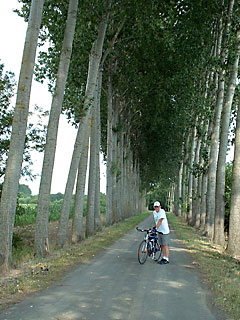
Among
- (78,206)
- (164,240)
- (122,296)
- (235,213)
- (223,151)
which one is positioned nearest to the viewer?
(122,296)

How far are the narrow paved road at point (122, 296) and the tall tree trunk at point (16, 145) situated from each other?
80.4 inches

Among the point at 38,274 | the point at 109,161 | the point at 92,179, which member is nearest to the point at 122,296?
the point at 38,274

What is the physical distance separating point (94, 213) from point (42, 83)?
8.48 m

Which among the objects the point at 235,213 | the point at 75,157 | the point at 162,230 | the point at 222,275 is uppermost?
the point at 75,157

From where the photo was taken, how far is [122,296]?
7.59 metres

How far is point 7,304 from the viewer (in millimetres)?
6723

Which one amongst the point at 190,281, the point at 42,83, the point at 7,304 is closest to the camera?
the point at 7,304

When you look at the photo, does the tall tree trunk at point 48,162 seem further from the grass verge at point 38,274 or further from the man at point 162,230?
the man at point 162,230

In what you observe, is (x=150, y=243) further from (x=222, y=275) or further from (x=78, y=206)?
(x=78, y=206)

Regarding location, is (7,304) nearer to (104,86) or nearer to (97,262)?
(97,262)

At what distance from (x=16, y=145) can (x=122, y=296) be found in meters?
5.23

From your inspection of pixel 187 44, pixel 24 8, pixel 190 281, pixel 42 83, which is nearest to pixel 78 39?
pixel 24 8

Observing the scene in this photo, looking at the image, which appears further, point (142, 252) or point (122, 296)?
point (142, 252)

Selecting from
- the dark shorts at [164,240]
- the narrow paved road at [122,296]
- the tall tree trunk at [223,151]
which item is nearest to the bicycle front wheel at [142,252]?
the narrow paved road at [122,296]
